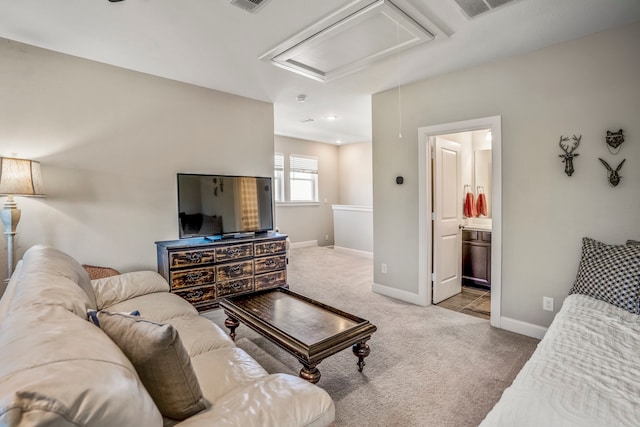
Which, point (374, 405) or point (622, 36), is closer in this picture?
point (374, 405)

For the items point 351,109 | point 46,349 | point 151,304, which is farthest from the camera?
point 351,109

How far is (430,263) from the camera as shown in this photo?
3627 millimetres

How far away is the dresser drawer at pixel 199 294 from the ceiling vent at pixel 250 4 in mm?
2686

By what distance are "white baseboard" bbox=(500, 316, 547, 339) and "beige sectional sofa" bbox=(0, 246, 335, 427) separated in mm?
2546

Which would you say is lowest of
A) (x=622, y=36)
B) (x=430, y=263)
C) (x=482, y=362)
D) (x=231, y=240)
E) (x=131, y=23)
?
(x=482, y=362)

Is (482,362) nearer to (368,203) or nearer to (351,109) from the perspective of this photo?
(351,109)

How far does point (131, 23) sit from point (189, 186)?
1.63 metres

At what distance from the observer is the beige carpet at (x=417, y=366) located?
1.85 meters

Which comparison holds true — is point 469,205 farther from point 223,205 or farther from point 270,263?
point 223,205

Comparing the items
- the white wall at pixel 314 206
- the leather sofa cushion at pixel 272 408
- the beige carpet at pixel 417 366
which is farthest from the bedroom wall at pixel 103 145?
the white wall at pixel 314 206

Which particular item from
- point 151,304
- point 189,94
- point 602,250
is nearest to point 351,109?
point 189,94

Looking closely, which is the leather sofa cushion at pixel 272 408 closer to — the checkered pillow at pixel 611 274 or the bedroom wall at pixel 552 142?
the checkered pillow at pixel 611 274

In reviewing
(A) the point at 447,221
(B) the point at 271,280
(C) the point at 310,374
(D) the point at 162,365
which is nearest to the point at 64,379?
(D) the point at 162,365

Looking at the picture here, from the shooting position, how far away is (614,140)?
2.39 metres
